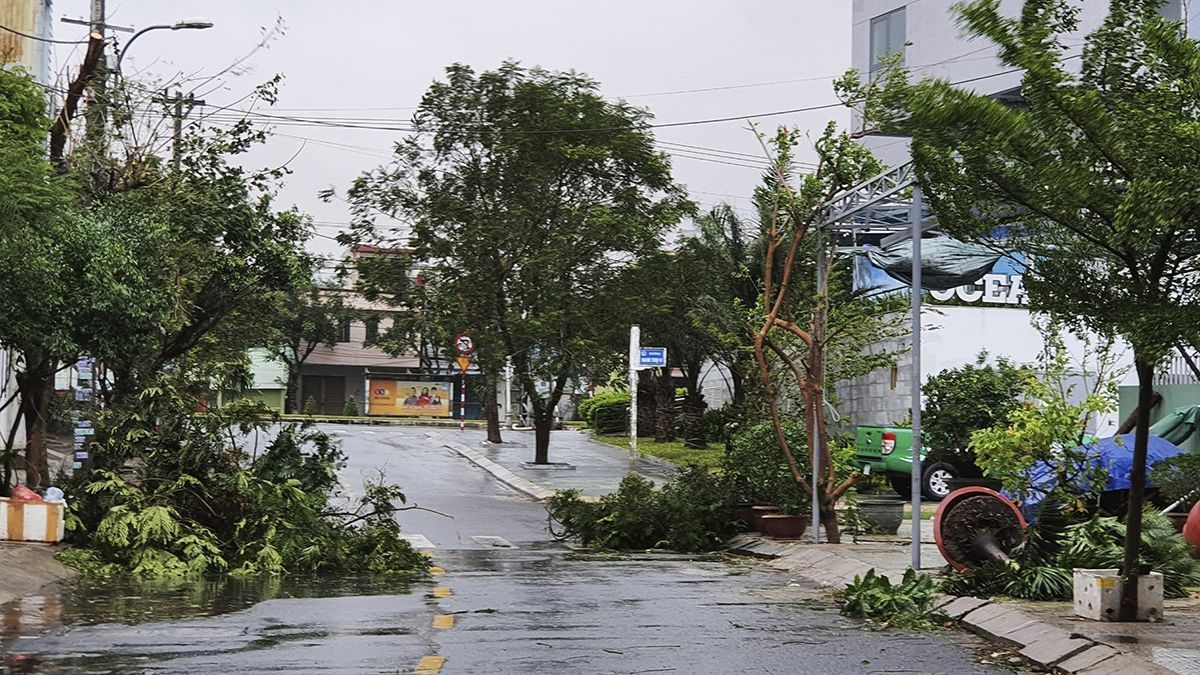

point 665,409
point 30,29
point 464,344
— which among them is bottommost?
point 665,409

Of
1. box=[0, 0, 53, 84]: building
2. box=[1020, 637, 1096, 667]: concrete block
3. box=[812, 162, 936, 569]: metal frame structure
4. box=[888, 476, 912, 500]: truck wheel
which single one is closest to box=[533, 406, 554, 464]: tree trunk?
box=[888, 476, 912, 500]: truck wheel

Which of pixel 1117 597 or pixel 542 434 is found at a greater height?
pixel 542 434

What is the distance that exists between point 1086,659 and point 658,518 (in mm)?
11401

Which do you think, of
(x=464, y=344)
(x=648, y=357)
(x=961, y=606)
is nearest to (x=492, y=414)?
(x=464, y=344)

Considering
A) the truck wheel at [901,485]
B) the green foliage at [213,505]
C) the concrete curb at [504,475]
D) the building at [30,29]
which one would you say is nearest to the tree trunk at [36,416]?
the green foliage at [213,505]

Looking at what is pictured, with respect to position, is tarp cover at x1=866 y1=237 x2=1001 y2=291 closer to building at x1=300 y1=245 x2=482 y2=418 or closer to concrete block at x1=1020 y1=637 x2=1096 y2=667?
concrete block at x1=1020 y1=637 x2=1096 y2=667

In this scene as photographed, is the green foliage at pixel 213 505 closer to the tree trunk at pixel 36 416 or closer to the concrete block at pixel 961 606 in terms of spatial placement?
the tree trunk at pixel 36 416

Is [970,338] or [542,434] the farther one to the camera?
[542,434]

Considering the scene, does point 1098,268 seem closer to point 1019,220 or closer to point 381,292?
point 1019,220

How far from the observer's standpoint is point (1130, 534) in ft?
37.6

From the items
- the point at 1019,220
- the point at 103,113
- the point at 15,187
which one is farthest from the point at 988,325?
the point at 15,187

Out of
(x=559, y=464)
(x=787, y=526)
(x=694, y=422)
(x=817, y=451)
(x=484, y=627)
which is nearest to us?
(x=484, y=627)

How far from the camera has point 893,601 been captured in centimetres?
1307

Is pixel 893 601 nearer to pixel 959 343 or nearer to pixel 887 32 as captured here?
pixel 959 343
